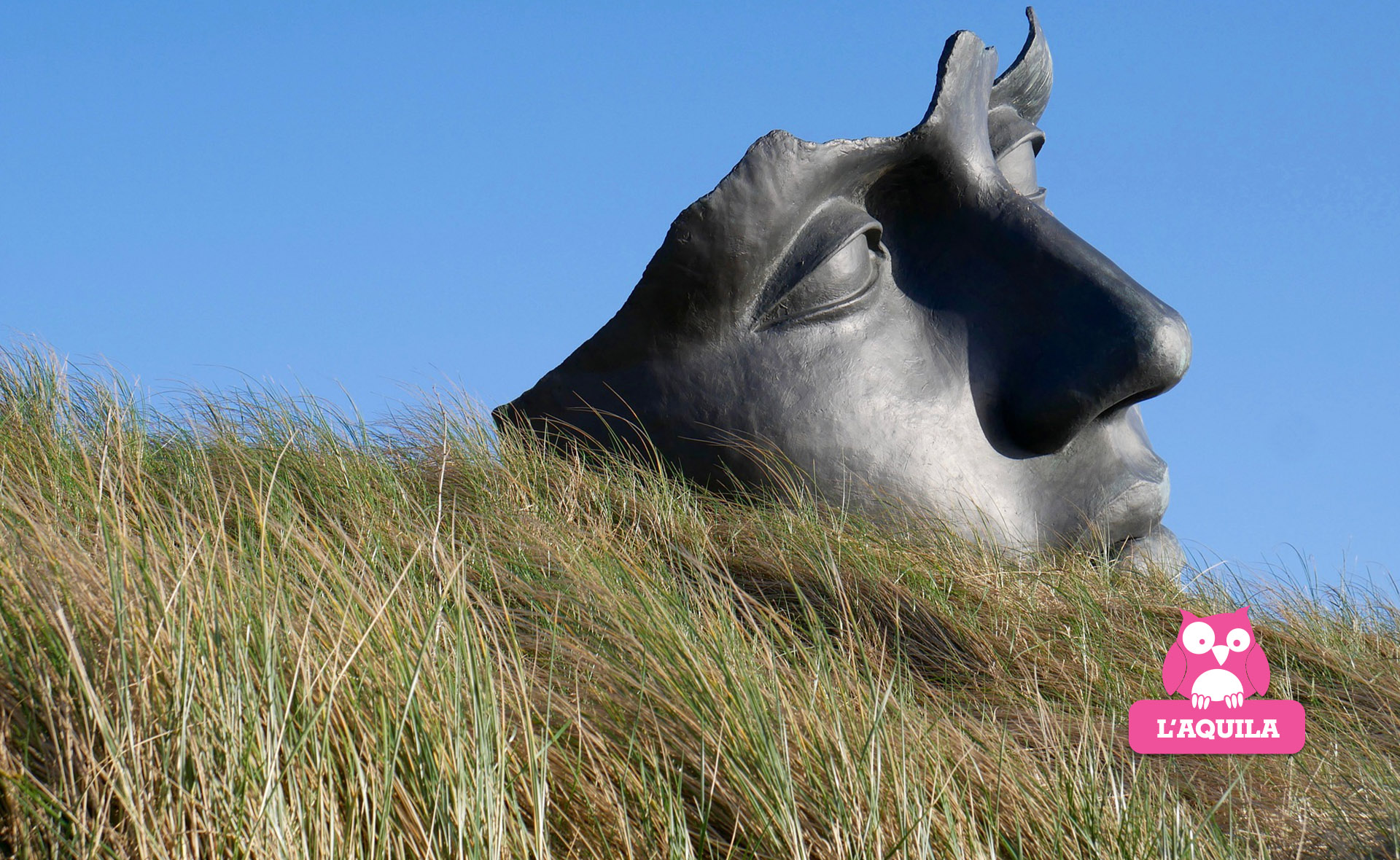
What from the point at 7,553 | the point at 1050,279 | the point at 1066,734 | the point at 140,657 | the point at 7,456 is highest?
the point at 1050,279

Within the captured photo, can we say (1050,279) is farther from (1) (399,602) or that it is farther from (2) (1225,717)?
(1) (399,602)

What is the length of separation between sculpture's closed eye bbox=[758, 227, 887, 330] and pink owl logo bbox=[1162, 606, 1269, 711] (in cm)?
124

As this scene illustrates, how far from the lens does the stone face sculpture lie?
9.85ft

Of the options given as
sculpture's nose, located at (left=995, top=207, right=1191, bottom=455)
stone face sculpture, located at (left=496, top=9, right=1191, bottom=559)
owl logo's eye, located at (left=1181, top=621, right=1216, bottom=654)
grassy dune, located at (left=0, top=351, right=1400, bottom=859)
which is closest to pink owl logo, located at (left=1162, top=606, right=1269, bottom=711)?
owl logo's eye, located at (left=1181, top=621, right=1216, bottom=654)

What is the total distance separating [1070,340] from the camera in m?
3.16

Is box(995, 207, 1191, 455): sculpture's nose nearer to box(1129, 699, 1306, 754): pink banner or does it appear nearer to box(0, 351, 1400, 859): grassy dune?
box(0, 351, 1400, 859): grassy dune

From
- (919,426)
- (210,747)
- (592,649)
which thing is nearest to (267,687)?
(210,747)

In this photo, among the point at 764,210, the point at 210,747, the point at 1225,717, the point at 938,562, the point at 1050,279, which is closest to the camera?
the point at 210,747

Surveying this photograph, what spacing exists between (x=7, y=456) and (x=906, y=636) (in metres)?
1.87

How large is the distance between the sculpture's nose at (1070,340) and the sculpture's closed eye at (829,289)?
44cm

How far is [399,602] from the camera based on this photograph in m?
1.63

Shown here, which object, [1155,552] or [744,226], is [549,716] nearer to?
[744,226]

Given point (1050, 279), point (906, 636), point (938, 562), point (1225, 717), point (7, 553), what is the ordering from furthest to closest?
point (1050, 279) < point (938, 562) < point (906, 636) < point (1225, 717) < point (7, 553)

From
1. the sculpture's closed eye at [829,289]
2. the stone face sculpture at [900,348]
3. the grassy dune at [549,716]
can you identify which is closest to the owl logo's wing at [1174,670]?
the grassy dune at [549,716]
